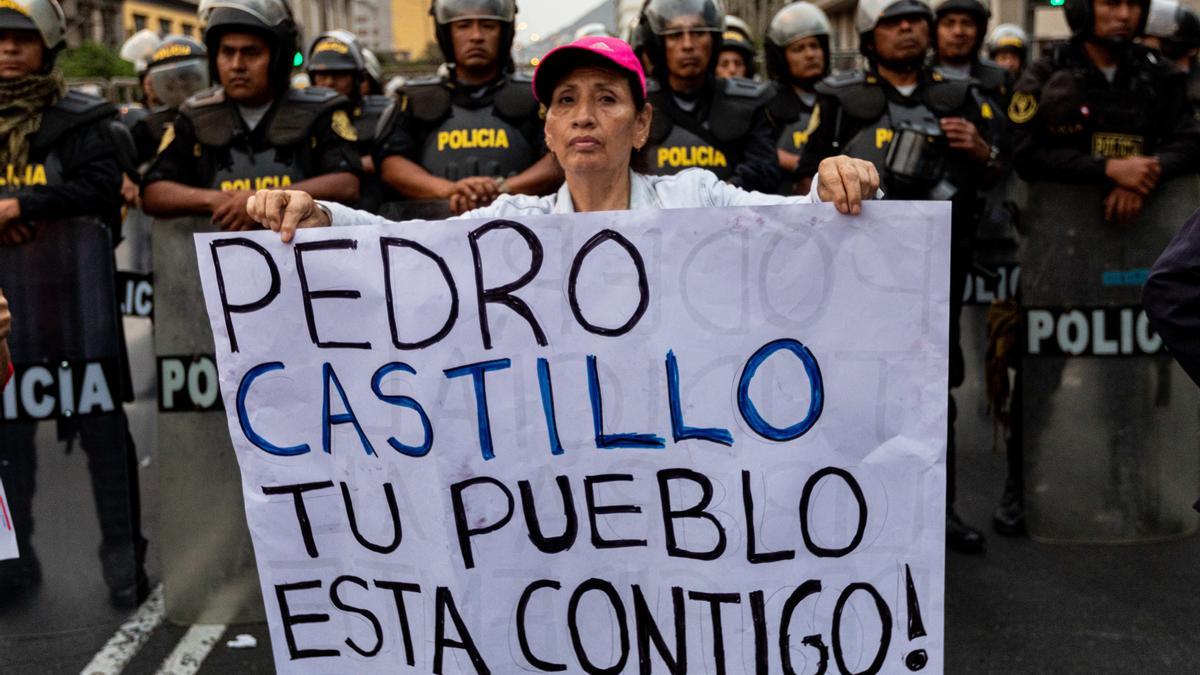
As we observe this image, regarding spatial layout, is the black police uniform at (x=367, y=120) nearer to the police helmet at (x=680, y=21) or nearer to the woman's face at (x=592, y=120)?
the police helmet at (x=680, y=21)

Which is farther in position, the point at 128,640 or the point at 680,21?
the point at 680,21

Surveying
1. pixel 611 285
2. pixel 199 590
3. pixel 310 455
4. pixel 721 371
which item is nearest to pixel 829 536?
pixel 721 371

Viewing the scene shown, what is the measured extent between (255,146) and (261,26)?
1.45ft

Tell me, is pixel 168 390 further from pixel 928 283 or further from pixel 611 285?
pixel 928 283

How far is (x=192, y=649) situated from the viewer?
449cm

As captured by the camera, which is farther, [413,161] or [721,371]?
[413,161]

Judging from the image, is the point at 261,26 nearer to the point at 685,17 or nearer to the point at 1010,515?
the point at 685,17

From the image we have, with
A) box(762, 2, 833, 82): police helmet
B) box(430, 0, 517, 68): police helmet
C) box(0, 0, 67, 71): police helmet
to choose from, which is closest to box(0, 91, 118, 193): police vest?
box(0, 0, 67, 71): police helmet

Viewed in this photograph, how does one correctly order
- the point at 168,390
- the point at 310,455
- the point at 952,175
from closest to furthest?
the point at 310,455 → the point at 168,390 → the point at 952,175

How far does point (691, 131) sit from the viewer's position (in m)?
5.59

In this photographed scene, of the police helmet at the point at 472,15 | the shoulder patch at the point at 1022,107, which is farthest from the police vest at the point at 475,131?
the shoulder patch at the point at 1022,107

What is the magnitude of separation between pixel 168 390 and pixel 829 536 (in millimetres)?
2934

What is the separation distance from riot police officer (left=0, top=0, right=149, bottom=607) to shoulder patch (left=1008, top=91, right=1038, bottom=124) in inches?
140

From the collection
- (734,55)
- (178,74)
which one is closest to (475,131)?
(734,55)
